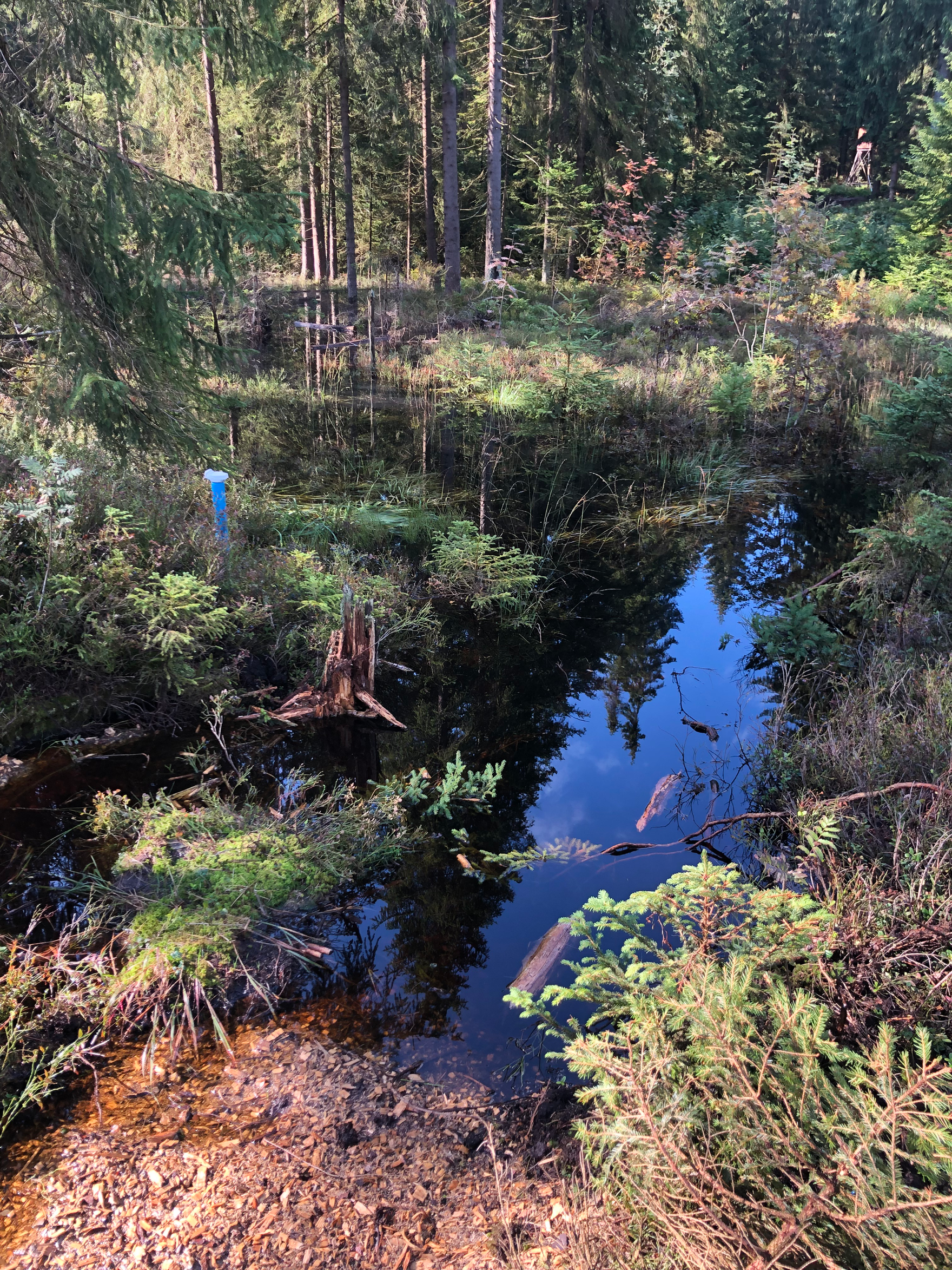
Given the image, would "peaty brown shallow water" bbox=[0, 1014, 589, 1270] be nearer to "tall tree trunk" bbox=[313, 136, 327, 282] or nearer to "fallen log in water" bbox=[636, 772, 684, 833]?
"fallen log in water" bbox=[636, 772, 684, 833]

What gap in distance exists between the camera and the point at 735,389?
12.7 meters

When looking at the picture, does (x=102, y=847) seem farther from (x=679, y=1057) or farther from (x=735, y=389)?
(x=735, y=389)

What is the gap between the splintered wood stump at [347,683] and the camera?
5.40 m

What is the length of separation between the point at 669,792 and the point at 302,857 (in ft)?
7.58

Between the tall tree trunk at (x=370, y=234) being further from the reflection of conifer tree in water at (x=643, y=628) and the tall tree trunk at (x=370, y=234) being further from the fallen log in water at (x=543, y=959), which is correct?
the fallen log in water at (x=543, y=959)

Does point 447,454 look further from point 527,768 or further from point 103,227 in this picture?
point 527,768

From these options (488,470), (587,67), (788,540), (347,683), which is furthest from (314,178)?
(347,683)

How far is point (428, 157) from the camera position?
77.2 ft

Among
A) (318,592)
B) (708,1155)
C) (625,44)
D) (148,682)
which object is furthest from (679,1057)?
(625,44)

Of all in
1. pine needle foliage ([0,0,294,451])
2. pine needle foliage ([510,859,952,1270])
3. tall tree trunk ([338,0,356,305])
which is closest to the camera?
pine needle foliage ([510,859,952,1270])

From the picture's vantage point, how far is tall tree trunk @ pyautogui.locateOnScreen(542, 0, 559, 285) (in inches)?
890

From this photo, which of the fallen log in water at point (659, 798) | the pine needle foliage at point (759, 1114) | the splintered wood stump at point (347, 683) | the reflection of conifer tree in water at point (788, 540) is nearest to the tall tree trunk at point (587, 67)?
the reflection of conifer tree in water at point (788, 540)

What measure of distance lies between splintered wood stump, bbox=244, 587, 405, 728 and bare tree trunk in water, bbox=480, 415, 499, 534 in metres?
3.27

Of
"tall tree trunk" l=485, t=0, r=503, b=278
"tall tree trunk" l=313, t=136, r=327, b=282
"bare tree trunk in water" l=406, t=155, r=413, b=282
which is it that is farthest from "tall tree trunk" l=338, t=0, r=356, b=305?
"bare tree trunk in water" l=406, t=155, r=413, b=282
